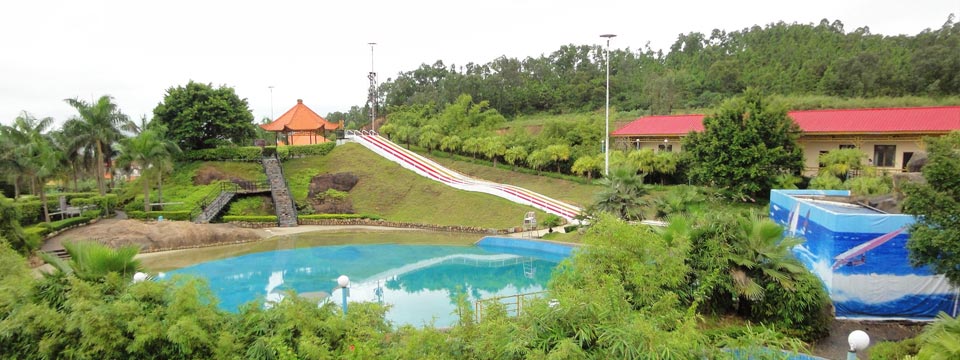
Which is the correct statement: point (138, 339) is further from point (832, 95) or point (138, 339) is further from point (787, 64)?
point (787, 64)

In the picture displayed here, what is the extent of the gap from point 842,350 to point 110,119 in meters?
32.7

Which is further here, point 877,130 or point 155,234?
point 877,130

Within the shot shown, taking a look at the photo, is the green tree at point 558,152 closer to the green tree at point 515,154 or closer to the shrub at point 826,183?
the green tree at point 515,154

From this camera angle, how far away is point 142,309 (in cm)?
596

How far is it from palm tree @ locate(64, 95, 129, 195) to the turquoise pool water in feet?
44.0

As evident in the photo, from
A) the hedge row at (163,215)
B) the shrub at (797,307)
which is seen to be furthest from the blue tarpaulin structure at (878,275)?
the hedge row at (163,215)

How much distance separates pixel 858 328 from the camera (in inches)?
439

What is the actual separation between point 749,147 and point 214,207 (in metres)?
25.6

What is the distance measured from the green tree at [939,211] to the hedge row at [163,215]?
27618 mm

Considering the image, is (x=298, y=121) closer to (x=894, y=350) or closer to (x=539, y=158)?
(x=539, y=158)

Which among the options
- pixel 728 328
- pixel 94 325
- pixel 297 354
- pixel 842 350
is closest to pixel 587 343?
pixel 297 354

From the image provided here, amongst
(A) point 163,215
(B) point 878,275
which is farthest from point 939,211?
(A) point 163,215

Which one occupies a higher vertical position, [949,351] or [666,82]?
[666,82]

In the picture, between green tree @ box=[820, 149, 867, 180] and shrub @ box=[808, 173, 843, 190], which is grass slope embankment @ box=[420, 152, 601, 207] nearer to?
shrub @ box=[808, 173, 843, 190]
